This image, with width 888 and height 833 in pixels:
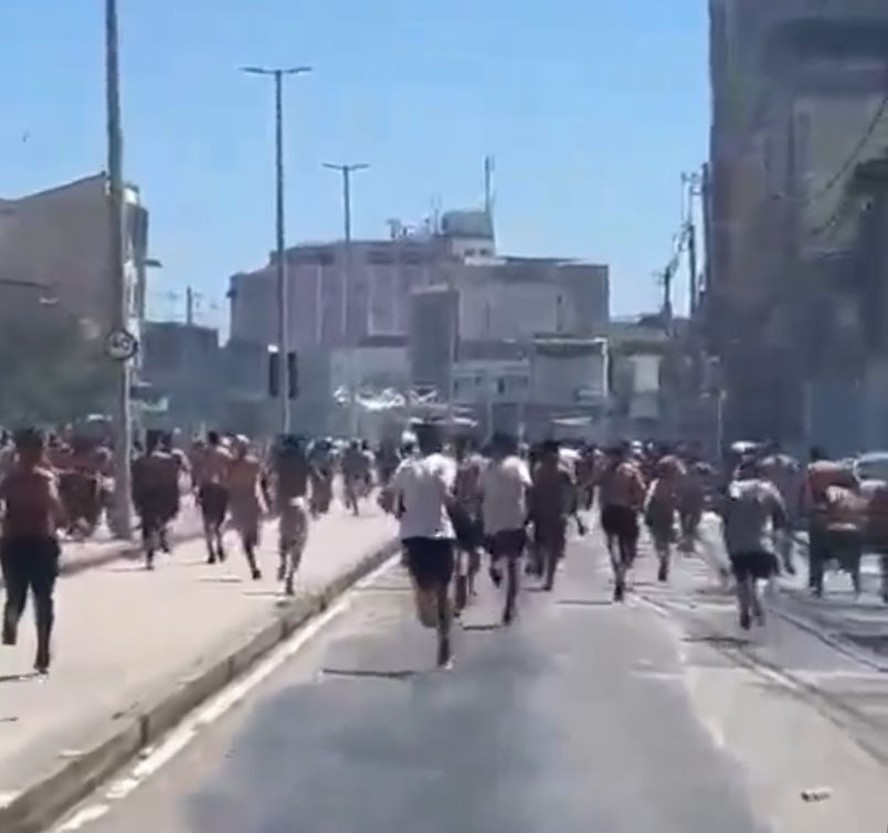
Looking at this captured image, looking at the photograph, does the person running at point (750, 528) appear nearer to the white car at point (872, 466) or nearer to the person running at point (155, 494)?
the person running at point (155, 494)

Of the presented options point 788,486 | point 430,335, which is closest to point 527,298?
point 430,335

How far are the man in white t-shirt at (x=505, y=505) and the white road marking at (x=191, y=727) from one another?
1917 mm

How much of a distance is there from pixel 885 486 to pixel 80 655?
14.5 m

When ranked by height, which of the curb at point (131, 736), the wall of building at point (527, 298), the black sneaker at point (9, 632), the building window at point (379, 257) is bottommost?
the curb at point (131, 736)

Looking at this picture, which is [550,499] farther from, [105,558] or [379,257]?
[379,257]

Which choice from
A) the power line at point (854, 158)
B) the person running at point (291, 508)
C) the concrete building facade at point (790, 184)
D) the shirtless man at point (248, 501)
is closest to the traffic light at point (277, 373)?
the power line at point (854, 158)

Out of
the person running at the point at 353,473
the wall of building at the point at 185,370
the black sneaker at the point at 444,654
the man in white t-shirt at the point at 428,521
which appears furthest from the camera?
the wall of building at the point at 185,370

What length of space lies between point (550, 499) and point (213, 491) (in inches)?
249

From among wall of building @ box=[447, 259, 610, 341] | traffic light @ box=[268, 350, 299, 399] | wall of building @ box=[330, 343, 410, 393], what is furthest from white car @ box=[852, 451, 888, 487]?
wall of building @ box=[447, 259, 610, 341]

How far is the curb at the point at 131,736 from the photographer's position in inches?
506

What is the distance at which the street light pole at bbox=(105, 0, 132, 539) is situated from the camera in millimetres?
39844

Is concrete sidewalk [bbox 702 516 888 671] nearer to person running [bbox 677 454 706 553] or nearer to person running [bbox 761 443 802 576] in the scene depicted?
person running [bbox 761 443 802 576]

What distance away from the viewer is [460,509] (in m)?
24.5

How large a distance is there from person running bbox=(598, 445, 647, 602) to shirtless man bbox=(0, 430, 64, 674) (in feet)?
43.5
